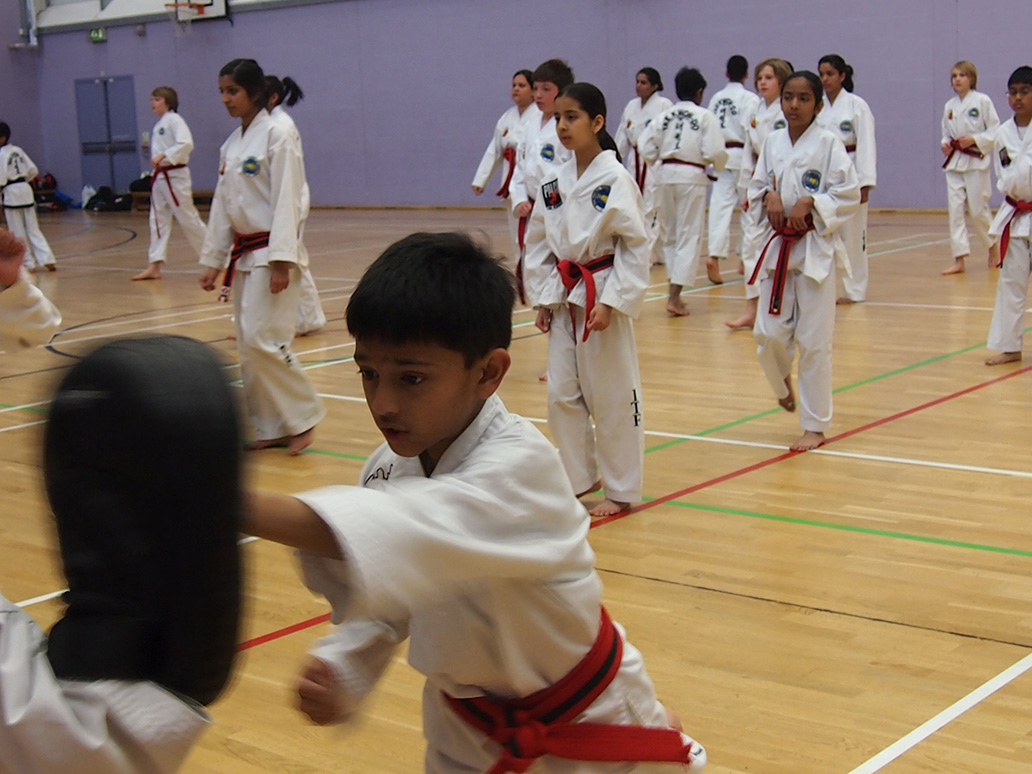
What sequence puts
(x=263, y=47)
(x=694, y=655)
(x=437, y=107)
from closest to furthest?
1. (x=694, y=655)
2. (x=437, y=107)
3. (x=263, y=47)

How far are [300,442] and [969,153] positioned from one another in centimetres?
737

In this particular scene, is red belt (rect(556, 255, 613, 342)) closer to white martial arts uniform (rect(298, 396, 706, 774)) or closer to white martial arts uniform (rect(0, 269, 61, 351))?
white martial arts uniform (rect(0, 269, 61, 351))

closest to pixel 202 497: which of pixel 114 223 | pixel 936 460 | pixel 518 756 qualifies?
pixel 518 756

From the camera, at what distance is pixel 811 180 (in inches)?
208

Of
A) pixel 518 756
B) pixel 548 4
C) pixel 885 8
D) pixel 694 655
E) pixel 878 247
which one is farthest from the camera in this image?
pixel 548 4

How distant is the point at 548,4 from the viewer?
17312 millimetres

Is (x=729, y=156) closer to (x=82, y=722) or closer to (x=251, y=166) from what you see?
(x=251, y=166)

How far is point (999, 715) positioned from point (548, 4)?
619 inches

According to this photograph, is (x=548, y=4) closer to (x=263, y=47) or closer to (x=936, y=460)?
(x=263, y=47)

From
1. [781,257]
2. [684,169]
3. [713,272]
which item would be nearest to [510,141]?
[684,169]

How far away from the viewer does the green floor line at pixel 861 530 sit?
13.1 ft

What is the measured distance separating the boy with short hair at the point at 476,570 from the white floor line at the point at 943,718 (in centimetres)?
111

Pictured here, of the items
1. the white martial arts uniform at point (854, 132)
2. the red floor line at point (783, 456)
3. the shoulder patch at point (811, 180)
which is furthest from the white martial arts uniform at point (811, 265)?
the white martial arts uniform at point (854, 132)

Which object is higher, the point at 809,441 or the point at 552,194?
the point at 552,194
